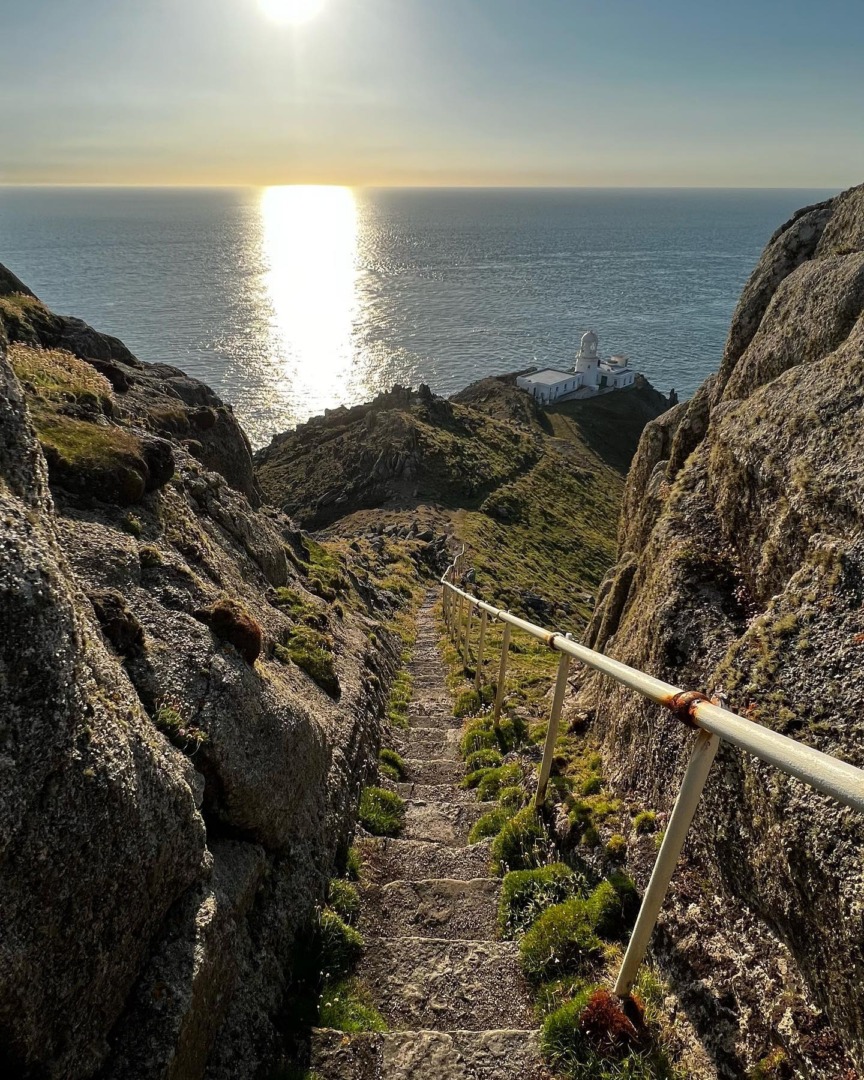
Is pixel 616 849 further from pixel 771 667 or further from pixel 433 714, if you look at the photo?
pixel 433 714

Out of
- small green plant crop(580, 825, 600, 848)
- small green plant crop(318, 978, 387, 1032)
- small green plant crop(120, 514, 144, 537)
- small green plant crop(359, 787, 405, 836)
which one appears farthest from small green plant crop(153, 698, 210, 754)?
small green plant crop(580, 825, 600, 848)

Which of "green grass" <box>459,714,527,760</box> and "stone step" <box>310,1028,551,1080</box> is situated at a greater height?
"stone step" <box>310,1028,551,1080</box>

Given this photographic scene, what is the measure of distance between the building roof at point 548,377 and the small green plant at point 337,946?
4875 inches

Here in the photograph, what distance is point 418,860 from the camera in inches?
354

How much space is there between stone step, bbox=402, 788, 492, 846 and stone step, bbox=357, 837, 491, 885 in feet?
0.88

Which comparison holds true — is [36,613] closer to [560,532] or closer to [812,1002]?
[812,1002]

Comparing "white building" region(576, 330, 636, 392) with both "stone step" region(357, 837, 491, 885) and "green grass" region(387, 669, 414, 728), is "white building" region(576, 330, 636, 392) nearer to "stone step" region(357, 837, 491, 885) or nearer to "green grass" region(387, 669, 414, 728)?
"green grass" region(387, 669, 414, 728)

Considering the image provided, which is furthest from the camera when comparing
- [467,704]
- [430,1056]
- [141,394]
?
[141,394]

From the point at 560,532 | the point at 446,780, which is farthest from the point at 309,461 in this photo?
the point at 446,780

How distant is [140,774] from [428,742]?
960cm

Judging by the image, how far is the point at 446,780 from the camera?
1216 cm

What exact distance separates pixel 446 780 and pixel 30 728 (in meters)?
8.70

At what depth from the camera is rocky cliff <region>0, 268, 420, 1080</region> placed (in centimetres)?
455

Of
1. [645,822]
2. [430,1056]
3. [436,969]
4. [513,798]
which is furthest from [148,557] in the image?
[645,822]
